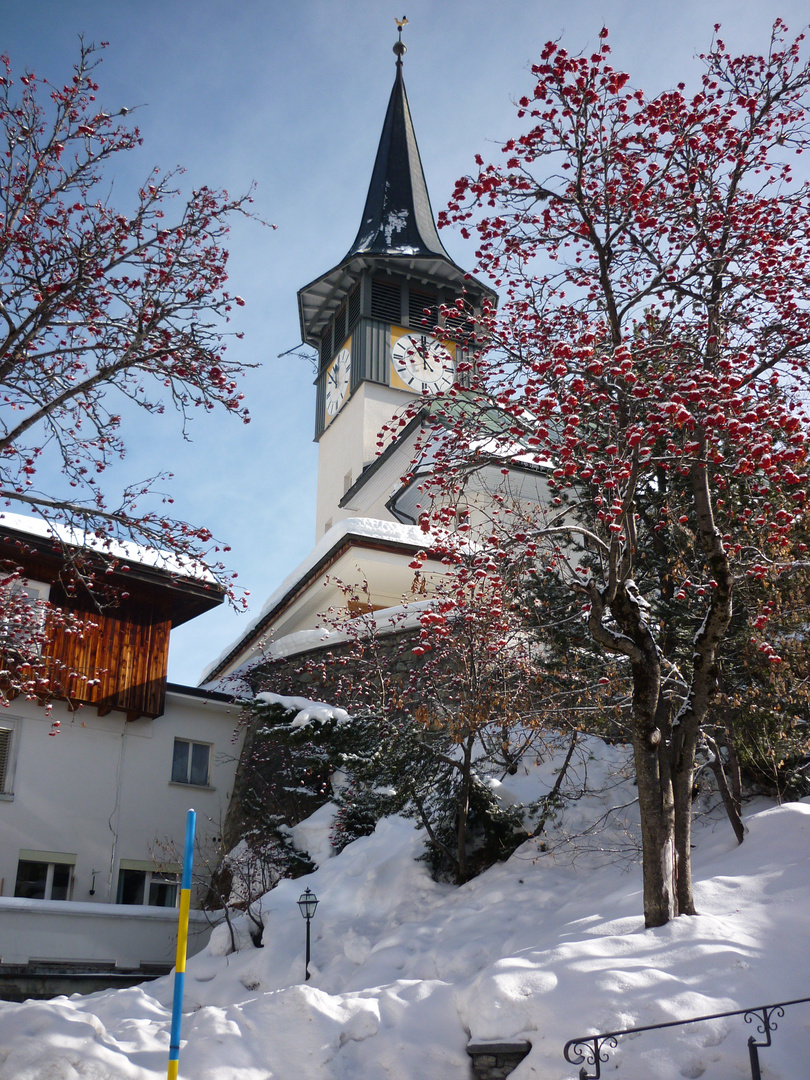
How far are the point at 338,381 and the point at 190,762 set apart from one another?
825 inches

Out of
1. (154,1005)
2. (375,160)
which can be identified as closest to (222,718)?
(154,1005)

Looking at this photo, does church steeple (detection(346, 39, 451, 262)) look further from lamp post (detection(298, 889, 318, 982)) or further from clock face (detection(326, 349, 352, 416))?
lamp post (detection(298, 889, 318, 982))

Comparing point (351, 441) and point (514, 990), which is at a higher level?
point (351, 441)

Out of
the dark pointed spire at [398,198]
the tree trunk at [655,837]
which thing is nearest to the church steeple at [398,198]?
the dark pointed spire at [398,198]

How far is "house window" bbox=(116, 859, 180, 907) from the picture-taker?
15758 millimetres

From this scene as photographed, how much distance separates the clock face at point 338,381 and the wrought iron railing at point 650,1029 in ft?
96.7

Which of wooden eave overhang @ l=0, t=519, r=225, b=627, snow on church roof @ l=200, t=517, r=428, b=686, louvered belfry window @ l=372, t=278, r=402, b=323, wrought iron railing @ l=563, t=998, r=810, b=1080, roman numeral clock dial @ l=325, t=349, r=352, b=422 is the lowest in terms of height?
wrought iron railing @ l=563, t=998, r=810, b=1080

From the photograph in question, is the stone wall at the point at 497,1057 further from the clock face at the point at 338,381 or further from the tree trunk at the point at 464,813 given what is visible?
the clock face at the point at 338,381

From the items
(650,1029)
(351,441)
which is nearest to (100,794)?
(650,1029)

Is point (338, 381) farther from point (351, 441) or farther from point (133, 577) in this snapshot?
point (133, 577)

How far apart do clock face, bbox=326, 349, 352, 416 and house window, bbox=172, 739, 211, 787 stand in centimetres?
1915

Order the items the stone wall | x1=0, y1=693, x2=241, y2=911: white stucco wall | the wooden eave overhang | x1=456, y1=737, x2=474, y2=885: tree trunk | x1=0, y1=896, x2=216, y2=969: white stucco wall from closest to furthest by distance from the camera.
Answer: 1. the stone wall
2. x1=456, y1=737, x2=474, y2=885: tree trunk
3. x1=0, y1=896, x2=216, y2=969: white stucco wall
4. x1=0, y1=693, x2=241, y2=911: white stucco wall
5. the wooden eave overhang

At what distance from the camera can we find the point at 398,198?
126 ft

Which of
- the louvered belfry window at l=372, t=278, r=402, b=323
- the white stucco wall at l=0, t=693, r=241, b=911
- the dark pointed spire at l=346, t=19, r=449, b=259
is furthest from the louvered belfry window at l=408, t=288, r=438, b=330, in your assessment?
the white stucco wall at l=0, t=693, r=241, b=911
